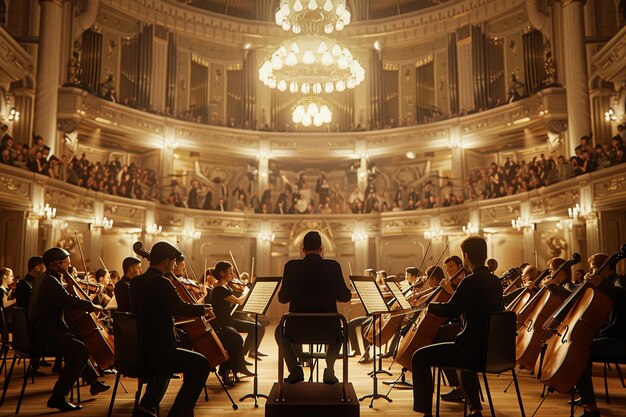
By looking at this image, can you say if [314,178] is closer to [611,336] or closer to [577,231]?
[577,231]

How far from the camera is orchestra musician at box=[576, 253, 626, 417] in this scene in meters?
4.61

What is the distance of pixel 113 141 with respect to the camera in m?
19.2

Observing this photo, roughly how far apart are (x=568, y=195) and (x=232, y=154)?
11184 millimetres

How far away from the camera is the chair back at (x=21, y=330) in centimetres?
525

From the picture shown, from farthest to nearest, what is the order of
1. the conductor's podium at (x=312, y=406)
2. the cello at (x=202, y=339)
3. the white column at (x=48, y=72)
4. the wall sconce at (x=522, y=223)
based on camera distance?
the white column at (x=48, y=72), the wall sconce at (x=522, y=223), the cello at (x=202, y=339), the conductor's podium at (x=312, y=406)

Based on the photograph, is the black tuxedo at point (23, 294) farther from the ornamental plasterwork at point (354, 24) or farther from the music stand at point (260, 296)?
the ornamental plasterwork at point (354, 24)

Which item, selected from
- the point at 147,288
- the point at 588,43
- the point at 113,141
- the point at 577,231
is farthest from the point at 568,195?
the point at 113,141

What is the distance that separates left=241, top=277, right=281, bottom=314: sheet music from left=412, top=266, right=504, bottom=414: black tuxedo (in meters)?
1.47

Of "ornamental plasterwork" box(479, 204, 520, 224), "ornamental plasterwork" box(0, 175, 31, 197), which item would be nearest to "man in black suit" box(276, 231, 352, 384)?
"ornamental plasterwork" box(0, 175, 31, 197)

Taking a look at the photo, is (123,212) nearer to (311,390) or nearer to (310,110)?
(310,110)

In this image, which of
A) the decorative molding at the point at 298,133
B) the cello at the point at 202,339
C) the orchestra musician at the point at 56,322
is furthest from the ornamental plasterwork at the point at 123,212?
the cello at the point at 202,339

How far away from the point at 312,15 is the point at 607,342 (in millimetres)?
10885

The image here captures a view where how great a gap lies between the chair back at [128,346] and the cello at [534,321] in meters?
3.43

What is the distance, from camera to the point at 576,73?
49.8 ft
